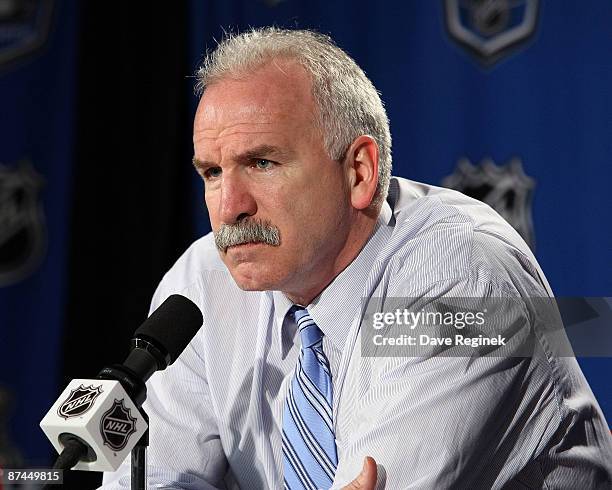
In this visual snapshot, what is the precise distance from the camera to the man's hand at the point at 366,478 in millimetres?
1235

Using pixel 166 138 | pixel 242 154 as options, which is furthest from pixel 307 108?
pixel 166 138

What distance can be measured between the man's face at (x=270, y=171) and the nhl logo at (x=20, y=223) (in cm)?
145

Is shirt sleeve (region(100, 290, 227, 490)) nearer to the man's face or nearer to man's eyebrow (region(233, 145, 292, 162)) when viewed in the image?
the man's face

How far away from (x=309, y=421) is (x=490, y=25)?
146 cm

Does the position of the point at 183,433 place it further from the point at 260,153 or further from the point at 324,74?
the point at 324,74

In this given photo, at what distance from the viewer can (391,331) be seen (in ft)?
4.69

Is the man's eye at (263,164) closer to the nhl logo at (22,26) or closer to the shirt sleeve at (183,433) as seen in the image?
the shirt sleeve at (183,433)

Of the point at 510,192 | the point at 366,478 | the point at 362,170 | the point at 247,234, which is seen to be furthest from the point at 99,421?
the point at 510,192

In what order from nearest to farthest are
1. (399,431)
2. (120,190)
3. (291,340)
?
(399,431) → (291,340) → (120,190)

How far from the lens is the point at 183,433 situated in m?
1.70

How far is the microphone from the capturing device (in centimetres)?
108

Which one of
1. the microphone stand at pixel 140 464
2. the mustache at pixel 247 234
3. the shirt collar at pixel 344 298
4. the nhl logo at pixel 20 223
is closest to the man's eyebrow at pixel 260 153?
the mustache at pixel 247 234

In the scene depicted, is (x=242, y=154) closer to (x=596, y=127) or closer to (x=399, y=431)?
(x=399, y=431)

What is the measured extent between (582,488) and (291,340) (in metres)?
0.55
